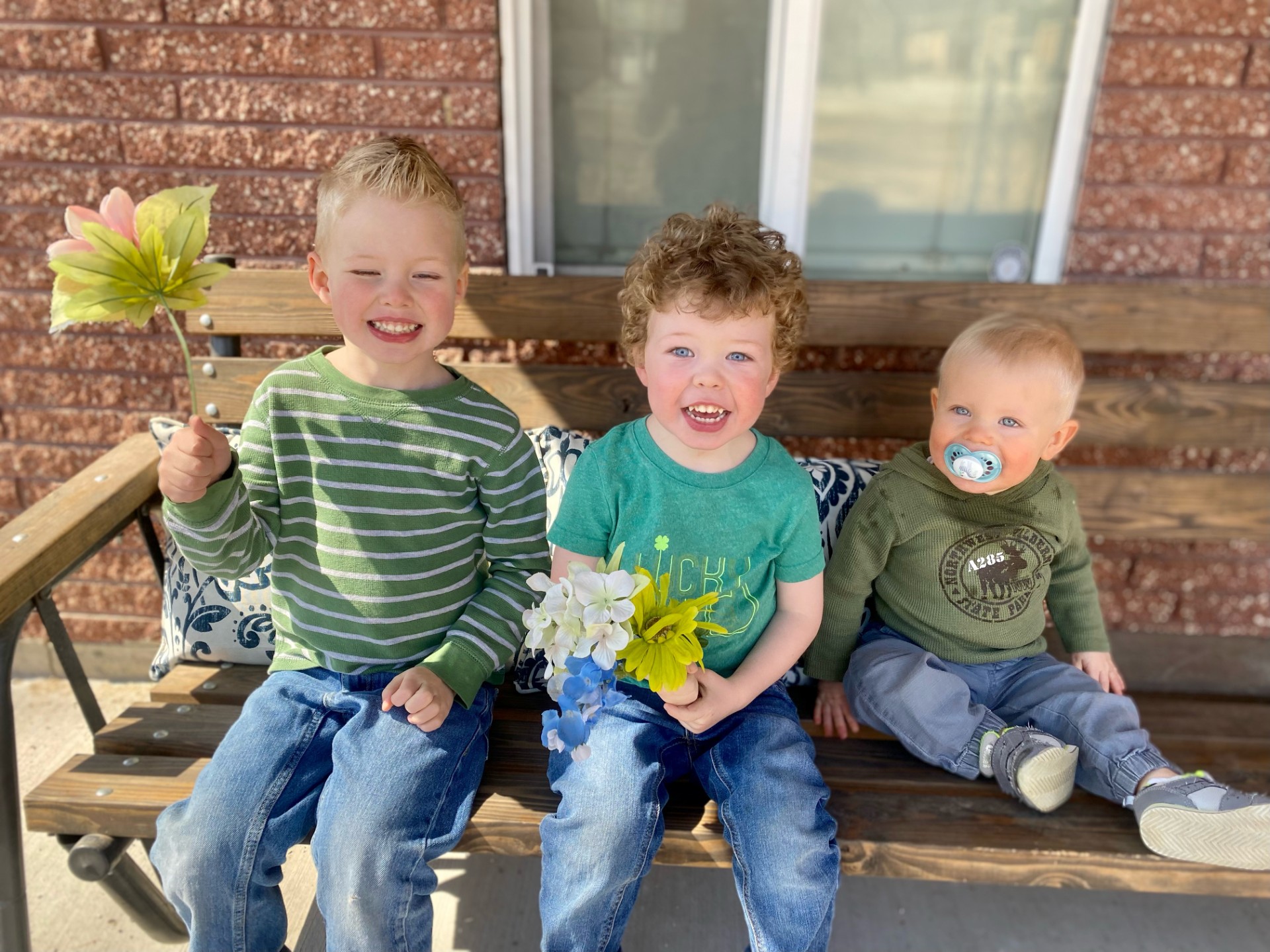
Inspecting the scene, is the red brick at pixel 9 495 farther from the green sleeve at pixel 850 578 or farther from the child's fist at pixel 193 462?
the green sleeve at pixel 850 578

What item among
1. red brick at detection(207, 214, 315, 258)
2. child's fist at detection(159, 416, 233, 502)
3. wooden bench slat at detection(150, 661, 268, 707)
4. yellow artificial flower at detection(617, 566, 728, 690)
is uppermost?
red brick at detection(207, 214, 315, 258)

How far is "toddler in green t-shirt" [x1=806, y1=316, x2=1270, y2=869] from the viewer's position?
1742mm

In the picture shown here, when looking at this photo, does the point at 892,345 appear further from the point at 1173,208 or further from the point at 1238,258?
the point at 1238,258

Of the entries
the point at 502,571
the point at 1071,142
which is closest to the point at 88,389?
the point at 502,571

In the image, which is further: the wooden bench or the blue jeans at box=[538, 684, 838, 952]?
the wooden bench

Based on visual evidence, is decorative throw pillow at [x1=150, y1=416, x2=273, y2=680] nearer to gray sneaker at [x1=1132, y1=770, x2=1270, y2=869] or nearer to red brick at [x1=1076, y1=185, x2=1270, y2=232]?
gray sneaker at [x1=1132, y1=770, x2=1270, y2=869]

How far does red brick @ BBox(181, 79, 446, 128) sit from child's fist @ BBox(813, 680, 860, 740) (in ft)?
5.45

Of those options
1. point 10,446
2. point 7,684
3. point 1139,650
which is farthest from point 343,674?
point 1139,650

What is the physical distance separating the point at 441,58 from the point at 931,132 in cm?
129

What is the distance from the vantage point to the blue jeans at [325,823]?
1497 mm

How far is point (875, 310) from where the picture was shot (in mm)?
2234

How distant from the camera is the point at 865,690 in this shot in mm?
1872

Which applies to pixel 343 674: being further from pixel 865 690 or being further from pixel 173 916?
pixel 865 690

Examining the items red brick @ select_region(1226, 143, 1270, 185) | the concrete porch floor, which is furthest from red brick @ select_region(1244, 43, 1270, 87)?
the concrete porch floor
